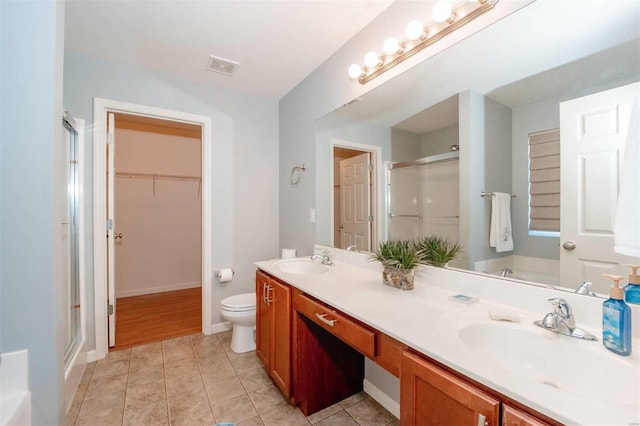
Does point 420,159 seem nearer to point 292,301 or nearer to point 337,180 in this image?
point 337,180

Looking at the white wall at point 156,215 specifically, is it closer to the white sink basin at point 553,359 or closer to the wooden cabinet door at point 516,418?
the white sink basin at point 553,359

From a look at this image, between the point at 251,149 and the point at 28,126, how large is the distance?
6.47 ft

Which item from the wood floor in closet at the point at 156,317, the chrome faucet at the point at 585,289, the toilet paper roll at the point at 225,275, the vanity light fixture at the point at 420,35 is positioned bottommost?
the wood floor in closet at the point at 156,317

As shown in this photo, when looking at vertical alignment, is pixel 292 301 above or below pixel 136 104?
below

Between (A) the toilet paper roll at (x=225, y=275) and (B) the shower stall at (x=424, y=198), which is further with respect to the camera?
(A) the toilet paper roll at (x=225, y=275)

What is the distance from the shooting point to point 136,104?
7.55ft

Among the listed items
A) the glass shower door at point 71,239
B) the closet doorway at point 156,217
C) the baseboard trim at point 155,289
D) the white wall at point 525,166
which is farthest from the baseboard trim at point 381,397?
the baseboard trim at point 155,289

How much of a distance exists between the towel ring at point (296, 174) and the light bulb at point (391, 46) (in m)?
1.18

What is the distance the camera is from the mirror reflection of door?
1.93m

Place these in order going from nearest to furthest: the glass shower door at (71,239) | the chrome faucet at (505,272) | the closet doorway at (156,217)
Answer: the chrome faucet at (505,272) < the glass shower door at (71,239) < the closet doorway at (156,217)

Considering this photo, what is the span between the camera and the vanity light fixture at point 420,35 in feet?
3.95

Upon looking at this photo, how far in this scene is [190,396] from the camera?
5.57 feet

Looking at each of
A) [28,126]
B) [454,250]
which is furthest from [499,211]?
[28,126]

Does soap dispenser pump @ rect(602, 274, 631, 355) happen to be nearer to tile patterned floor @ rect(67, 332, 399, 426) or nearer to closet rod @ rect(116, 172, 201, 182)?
tile patterned floor @ rect(67, 332, 399, 426)
